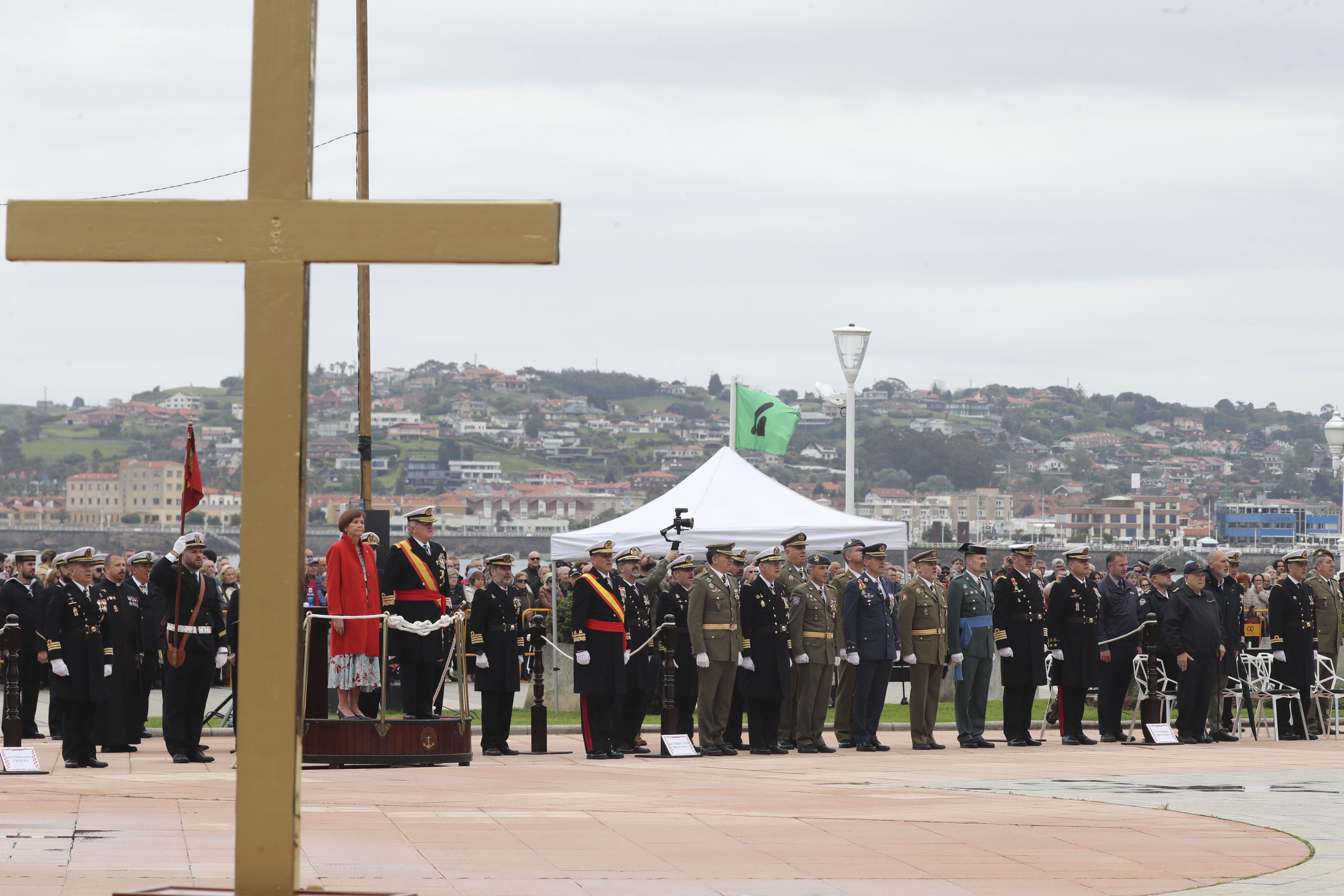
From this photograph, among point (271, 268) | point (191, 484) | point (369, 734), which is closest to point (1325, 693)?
point (369, 734)

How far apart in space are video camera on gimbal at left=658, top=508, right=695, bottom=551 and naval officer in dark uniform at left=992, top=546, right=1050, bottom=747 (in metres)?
4.41

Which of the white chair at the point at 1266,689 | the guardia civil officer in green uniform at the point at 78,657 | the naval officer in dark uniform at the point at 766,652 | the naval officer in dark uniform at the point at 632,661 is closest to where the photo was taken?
the guardia civil officer in green uniform at the point at 78,657

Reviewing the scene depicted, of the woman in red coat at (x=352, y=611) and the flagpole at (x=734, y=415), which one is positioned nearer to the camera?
the woman in red coat at (x=352, y=611)

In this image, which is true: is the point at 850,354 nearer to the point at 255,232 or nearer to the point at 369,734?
the point at 369,734

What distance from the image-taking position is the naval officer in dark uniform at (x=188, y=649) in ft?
42.7

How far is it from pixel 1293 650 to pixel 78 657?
1145cm

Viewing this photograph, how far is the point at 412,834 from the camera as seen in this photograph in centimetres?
798

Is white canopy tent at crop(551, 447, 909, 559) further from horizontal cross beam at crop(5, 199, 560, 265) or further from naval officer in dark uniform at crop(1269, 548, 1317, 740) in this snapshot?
horizontal cross beam at crop(5, 199, 560, 265)

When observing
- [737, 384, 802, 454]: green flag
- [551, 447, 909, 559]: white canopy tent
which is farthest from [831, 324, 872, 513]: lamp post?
[737, 384, 802, 454]: green flag

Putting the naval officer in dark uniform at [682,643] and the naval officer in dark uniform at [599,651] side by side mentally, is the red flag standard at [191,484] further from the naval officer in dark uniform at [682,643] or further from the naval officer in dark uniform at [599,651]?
the naval officer in dark uniform at [682,643]

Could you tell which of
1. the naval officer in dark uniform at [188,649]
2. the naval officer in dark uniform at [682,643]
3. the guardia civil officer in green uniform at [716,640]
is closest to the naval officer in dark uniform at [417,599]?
the naval officer in dark uniform at [188,649]

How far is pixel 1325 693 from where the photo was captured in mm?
17125

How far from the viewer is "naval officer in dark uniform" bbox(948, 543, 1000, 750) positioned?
15734 millimetres

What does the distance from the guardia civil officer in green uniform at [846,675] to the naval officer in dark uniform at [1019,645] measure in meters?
1.41
